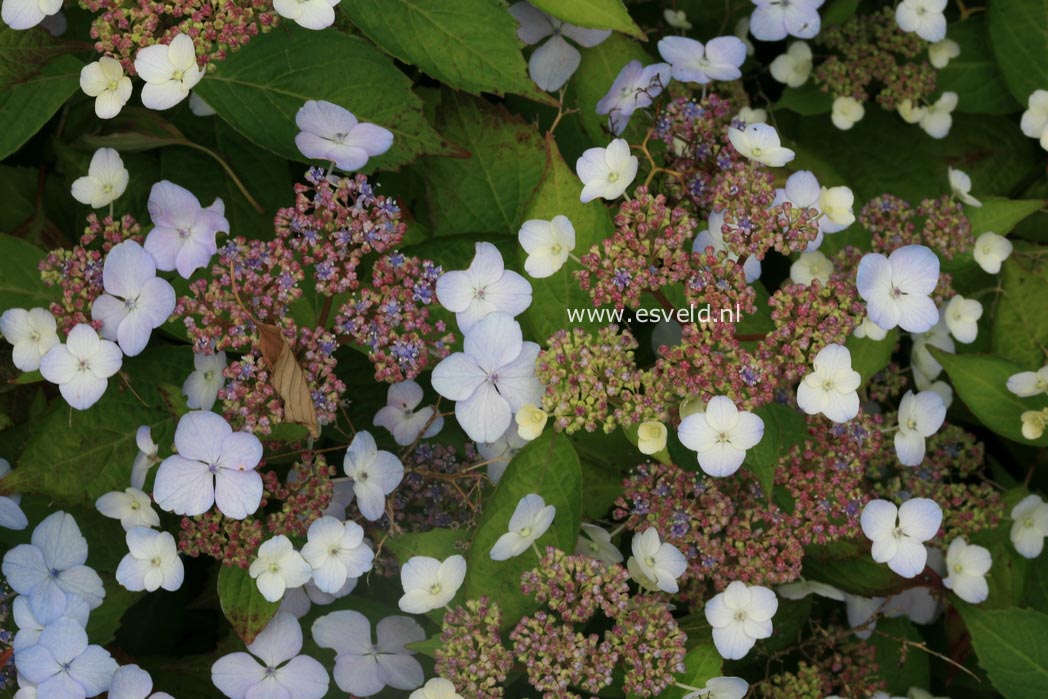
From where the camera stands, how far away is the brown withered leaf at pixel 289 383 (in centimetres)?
154

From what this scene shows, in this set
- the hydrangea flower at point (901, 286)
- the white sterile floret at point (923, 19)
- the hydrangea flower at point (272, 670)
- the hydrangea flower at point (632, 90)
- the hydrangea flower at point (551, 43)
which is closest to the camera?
the hydrangea flower at point (901, 286)

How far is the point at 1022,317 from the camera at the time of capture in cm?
205

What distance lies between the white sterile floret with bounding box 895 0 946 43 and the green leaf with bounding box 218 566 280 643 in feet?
5.18

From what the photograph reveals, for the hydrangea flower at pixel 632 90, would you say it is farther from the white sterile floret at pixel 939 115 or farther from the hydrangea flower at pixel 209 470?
the hydrangea flower at pixel 209 470

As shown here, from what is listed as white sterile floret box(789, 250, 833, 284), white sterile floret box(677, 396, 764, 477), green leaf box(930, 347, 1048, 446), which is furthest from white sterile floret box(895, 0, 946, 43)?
white sterile floret box(677, 396, 764, 477)

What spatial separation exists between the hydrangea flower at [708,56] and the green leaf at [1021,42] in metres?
0.61

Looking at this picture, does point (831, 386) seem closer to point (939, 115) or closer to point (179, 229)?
point (939, 115)

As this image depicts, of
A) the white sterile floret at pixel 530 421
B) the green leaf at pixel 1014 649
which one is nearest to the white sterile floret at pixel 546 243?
the white sterile floret at pixel 530 421

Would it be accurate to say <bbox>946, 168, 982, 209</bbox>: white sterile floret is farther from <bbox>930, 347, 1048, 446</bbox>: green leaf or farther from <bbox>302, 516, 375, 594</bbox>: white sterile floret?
<bbox>302, 516, 375, 594</bbox>: white sterile floret

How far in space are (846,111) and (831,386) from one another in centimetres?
84

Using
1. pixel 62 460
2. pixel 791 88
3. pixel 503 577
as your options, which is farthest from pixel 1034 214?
pixel 62 460

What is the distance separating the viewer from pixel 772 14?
2.03m

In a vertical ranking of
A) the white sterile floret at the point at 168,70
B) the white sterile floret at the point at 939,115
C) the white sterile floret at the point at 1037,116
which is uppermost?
the white sterile floret at the point at 168,70

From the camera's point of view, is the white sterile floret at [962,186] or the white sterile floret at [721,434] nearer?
the white sterile floret at [721,434]
